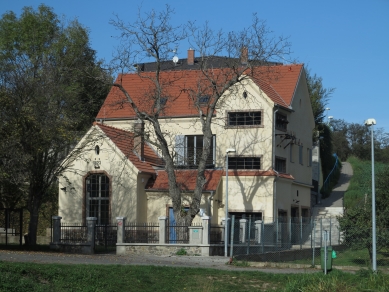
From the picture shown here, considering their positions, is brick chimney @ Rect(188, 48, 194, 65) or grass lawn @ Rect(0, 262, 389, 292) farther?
brick chimney @ Rect(188, 48, 194, 65)

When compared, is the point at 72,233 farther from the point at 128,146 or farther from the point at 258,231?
the point at 258,231

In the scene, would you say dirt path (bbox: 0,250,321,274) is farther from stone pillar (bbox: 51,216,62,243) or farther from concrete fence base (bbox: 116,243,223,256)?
stone pillar (bbox: 51,216,62,243)

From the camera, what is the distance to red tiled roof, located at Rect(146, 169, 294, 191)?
39013mm

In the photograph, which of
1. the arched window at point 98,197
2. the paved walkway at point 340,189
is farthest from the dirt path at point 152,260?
the paved walkway at point 340,189

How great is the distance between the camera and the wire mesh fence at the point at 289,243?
30.5 m

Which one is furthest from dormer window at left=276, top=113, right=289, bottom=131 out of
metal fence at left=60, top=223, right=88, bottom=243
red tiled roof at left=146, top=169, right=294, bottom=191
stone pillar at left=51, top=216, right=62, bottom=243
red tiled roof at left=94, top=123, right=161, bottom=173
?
stone pillar at left=51, top=216, right=62, bottom=243

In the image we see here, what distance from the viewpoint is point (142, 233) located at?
3359 cm

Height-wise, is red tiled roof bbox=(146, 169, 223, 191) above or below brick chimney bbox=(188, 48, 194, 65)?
below

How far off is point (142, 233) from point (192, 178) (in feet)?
23.2

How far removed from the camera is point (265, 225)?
3372 centimetres

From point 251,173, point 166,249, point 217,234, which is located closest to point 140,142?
point 251,173

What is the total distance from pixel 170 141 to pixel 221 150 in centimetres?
304

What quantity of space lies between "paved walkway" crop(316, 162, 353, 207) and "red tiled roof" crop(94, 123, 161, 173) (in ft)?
59.8

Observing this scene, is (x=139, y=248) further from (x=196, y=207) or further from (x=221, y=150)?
(x=221, y=150)
